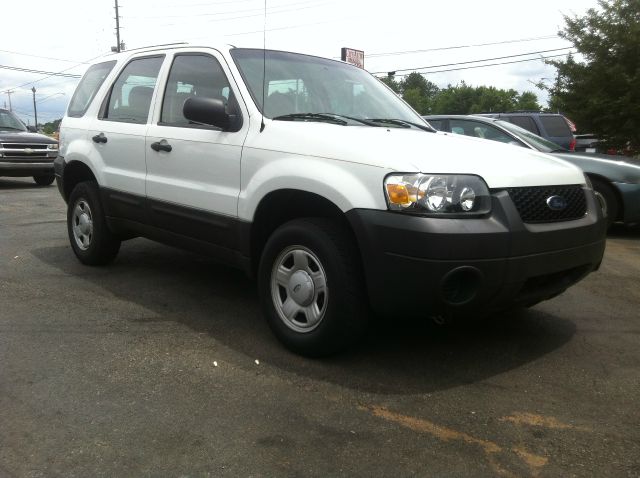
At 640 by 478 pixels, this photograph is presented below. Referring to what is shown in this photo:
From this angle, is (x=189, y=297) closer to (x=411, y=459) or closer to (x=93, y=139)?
(x=93, y=139)

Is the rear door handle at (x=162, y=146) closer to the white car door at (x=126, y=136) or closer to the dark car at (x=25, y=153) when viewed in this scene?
the white car door at (x=126, y=136)

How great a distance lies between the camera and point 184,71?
14.6 ft

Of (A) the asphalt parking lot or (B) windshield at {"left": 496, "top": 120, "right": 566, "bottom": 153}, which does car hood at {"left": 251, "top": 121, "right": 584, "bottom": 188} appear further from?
(B) windshield at {"left": 496, "top": 120, "right": 566, "bottom": 153}

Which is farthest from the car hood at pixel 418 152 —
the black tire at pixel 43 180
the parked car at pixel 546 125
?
the black tire at pixel 43 180

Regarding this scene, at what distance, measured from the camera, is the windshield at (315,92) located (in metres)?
3.91

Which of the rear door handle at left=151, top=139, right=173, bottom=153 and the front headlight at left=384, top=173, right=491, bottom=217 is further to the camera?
the rear door handle at left=151, top=139, right=173, bottom=153

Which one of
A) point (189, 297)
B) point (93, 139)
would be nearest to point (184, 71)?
point (93, 139)

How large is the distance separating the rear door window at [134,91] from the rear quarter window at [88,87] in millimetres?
302

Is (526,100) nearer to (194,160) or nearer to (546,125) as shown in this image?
(546,125)

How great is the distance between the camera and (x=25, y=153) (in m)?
13.0

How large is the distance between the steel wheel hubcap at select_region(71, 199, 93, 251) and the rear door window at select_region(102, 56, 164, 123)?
880mm

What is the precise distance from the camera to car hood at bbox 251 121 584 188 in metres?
3.07

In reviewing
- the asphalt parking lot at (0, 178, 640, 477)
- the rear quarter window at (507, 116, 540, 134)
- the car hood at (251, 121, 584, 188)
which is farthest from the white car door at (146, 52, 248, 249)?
the rear quarter window at (507, 116, 540, 134)

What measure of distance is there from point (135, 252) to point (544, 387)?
443 centimetres
